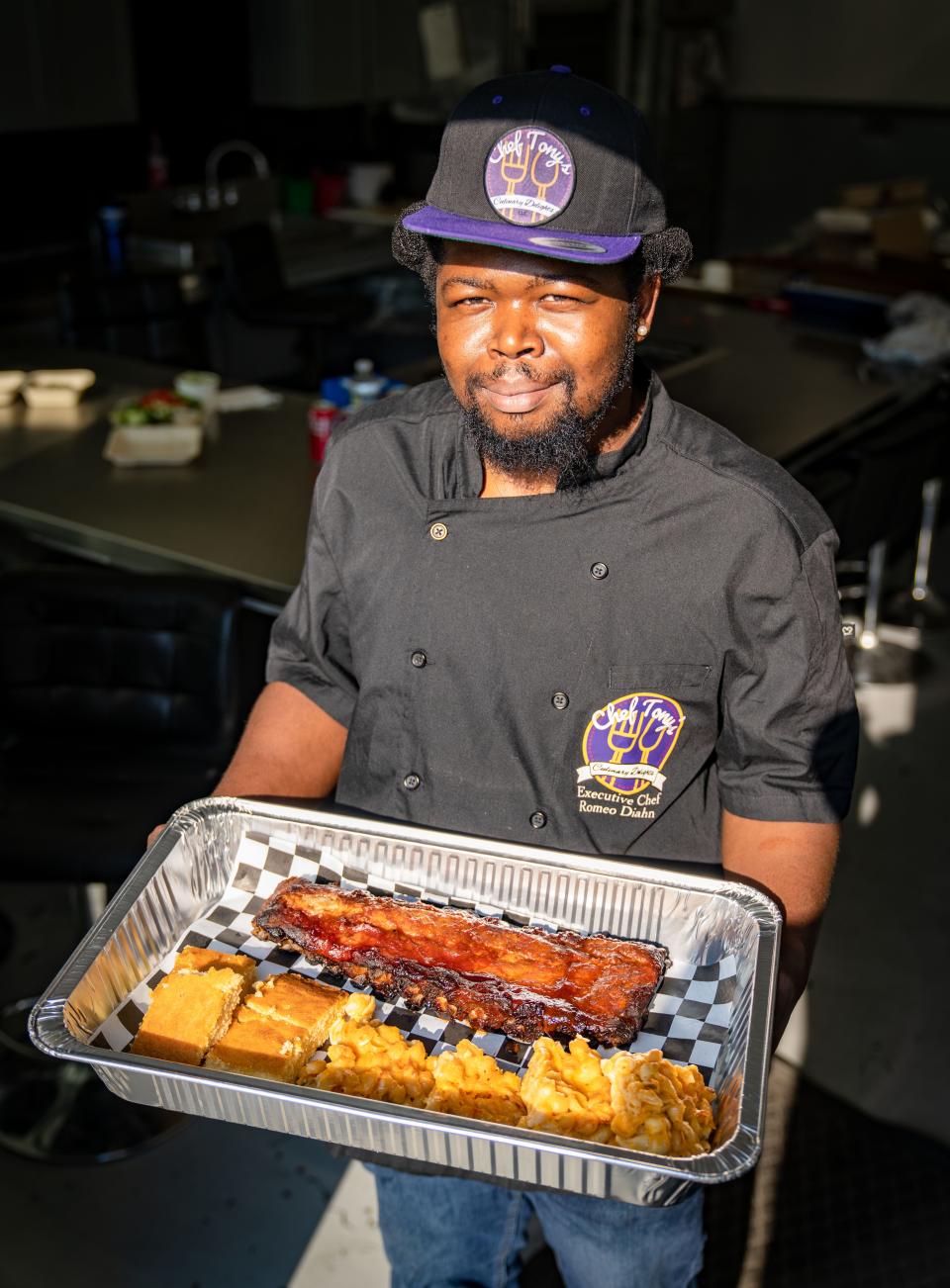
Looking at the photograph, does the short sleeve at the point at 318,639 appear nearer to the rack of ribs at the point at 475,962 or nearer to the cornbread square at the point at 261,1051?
the rack of ribs at the point at 475,962

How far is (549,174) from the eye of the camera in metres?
1.34

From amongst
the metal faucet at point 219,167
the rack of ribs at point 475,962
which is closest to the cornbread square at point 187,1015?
the rack of ribs at point 475,962

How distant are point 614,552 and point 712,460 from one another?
0.53 ft

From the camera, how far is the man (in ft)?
4.54

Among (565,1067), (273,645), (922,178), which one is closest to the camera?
(565,1067)

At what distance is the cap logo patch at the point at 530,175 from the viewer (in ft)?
4.40

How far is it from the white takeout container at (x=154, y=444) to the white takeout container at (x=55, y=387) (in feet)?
1.64

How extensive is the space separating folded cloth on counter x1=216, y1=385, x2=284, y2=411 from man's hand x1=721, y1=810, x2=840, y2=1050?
2.99 meters

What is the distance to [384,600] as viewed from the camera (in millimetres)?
1625

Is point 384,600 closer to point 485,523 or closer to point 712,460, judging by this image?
point 485,523

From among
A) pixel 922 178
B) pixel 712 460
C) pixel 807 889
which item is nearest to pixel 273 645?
pixel 712 460

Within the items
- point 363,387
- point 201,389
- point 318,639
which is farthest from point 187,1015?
point 201,389

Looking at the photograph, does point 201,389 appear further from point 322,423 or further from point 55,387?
point 322,423

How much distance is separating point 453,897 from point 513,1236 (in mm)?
576
